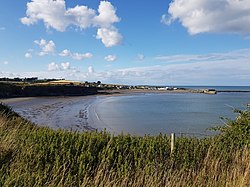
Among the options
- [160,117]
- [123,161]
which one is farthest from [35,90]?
[123,161]

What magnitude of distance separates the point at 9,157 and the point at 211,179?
4369 mm

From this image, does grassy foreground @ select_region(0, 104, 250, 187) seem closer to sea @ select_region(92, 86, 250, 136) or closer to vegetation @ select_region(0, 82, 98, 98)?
sea @ select_region(92, 86, 250, 136)

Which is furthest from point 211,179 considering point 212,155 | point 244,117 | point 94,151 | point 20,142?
point 20,142

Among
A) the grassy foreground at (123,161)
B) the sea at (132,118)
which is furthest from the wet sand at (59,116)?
the grassy foreground at (123,161)

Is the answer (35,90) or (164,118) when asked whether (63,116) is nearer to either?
(164,118)

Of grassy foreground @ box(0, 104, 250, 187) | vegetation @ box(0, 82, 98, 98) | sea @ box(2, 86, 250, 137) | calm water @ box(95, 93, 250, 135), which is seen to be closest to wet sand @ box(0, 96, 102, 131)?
sea @ box(2, 86, 250, 137)

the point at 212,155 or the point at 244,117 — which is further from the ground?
the point at 244,117

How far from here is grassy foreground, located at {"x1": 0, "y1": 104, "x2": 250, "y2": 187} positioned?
564 cm

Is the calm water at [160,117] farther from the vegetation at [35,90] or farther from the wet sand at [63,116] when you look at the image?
the vegetation at [35,90]

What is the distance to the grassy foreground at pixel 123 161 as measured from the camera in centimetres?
564

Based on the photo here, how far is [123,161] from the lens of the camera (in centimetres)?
710

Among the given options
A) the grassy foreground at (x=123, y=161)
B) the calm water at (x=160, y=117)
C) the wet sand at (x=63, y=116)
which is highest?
the grassy foreground at (x=123, y=161)

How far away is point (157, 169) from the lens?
653 centimetres

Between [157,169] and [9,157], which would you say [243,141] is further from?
[9,157]
